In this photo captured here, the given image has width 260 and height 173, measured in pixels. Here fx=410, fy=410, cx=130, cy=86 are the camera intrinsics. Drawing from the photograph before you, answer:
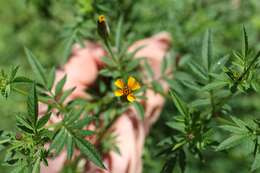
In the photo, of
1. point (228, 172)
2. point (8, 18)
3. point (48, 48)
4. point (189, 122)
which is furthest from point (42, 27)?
point (189, 122)

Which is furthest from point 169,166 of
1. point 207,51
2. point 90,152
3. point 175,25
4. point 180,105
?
point 175,25

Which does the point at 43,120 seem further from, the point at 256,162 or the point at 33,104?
the point at 256,162

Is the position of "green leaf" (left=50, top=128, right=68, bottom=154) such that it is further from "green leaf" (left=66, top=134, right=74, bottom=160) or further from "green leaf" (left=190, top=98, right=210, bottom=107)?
"green leaf" (left=190, top=98, right=210, bottom=107)

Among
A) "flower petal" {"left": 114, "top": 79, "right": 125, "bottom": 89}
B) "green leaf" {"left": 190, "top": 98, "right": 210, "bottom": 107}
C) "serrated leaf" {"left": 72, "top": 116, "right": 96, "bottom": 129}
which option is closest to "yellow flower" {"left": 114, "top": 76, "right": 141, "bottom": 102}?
"flower petal" {"left": 114, "top": 79, "right": 125, "bottom": 89}

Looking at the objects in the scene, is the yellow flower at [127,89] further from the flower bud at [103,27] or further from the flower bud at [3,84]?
the flower bud at [3,84]

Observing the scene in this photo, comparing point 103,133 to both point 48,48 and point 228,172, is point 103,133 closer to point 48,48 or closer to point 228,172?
point 228,172

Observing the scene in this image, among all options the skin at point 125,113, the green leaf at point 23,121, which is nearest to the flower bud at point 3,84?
the green leaf at point 23,121
